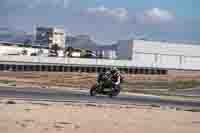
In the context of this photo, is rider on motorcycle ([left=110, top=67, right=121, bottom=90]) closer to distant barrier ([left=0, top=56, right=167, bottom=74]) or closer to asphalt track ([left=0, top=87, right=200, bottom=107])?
asphalt track ([left=0, top=87, right=200, bottom=107])

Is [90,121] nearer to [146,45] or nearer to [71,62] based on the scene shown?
[71,62]

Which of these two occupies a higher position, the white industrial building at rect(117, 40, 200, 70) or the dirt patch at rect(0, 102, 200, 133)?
the dirt patch at rect(0, 102, 200, 133)

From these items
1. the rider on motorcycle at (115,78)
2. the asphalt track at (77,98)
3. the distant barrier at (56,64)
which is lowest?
the distant barrier at (56,64)

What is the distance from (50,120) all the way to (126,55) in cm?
18022

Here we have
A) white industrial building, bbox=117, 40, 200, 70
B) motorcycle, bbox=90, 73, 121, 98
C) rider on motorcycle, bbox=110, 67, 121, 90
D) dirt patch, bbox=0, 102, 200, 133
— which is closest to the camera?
dirt patch, bbox=0, 102, 200, 133

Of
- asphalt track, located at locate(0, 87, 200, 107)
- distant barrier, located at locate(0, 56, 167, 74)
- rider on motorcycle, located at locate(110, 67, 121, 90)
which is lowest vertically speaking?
distant barrier, located at locate(0, 56, 167, 74)

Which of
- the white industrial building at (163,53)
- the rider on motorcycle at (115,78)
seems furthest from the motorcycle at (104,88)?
the white industrial building at (163,53)

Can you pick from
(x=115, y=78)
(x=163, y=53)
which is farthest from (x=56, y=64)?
(x=115, y=78)

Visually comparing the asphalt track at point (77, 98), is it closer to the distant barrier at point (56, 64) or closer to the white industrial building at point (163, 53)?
the distant barrier at point (56, 64)

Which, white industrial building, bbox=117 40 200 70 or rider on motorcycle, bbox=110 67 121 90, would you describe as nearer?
rider on motorcycle, bbox=110 67 121 90

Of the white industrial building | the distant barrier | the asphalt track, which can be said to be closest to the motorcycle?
the asphalt track

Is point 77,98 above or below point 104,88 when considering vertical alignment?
below

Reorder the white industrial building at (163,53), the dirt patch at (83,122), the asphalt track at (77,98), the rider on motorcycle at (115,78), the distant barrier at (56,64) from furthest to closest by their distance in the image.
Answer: the white industrial building at (163,53), the distant barrier at (56,64), the rider on motorcycle at (115,78), the asphalt track at (77,98), the dirt patch at (83,122)

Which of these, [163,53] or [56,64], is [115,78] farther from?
[163,53]
